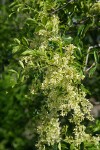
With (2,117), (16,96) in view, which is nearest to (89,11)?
(16,96)

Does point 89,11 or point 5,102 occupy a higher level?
point 5,102

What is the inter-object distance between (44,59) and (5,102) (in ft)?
9.30

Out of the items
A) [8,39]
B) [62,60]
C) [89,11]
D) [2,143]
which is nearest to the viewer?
[62,60]

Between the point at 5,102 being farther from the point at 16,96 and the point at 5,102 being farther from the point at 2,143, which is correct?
the point at 2,143

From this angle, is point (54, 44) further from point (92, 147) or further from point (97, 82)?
point (97, 82)

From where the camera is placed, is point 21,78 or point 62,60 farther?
point 21,78

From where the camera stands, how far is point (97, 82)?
3.65 m

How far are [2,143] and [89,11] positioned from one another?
2.99m

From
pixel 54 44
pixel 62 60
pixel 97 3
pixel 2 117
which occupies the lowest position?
pixel 62 60

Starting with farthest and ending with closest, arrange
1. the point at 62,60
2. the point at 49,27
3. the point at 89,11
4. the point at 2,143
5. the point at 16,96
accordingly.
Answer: the point at 2,143 → the point at 16,96 → the point at 89,11 → the point at 49,27 → the point at 62,60

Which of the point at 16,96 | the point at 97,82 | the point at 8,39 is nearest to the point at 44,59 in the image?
the point at 97,82

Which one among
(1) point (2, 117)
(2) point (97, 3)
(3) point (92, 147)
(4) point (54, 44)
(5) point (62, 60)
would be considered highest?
Answer: (1) point (2, 117)

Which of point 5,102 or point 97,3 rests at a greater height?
point 5,102

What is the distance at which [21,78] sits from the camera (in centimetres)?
238
